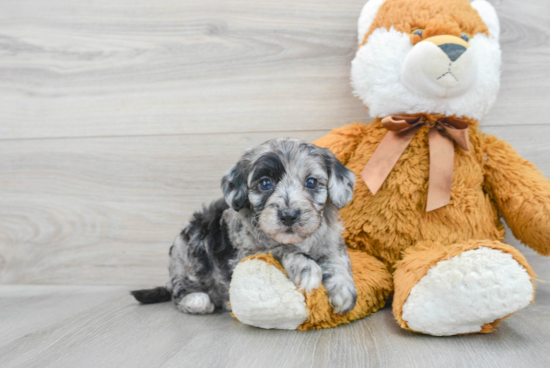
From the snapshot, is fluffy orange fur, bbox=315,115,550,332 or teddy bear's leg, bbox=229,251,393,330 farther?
fluffy orange fur, bbox=315,115,550,332

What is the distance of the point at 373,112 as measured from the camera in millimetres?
1781

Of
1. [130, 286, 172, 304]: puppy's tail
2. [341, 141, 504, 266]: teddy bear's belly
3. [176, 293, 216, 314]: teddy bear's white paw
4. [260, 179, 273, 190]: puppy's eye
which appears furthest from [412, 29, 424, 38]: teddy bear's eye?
[130, 286, 172, 304]: puppy's tail

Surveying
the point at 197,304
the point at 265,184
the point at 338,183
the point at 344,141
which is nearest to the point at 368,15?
the point at 344,141

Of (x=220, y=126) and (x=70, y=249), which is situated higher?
(x=220, y=126)

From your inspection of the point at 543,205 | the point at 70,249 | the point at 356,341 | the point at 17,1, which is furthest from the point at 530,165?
the point at 17,1

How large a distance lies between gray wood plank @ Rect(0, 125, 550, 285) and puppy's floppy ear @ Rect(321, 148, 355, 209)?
2.09 feet

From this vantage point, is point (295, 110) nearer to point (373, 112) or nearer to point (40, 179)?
point (373, 112)

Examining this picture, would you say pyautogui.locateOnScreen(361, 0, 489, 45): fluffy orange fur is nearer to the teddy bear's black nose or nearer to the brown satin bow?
the teddy bear's black nose

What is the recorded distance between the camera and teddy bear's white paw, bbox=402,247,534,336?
1.24 m

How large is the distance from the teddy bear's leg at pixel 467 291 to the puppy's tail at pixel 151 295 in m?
1.06

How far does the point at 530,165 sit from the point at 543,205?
20 cm

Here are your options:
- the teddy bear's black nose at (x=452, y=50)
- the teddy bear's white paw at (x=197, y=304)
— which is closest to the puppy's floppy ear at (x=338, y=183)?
the teddy bear's black nose at (x=452, y=50)

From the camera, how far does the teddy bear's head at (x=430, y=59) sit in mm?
1556

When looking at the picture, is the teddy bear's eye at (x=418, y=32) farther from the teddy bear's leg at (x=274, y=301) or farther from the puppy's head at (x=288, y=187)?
the teddy bear's leg at (x=274, y=301)
